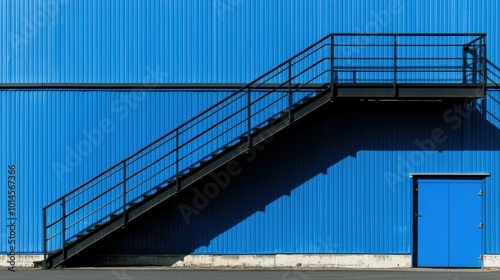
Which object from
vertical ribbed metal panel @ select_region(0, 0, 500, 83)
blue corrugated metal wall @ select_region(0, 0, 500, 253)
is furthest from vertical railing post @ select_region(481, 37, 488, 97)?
vertical ribbed metal panel @ select_region(0, 0, 500, 83)

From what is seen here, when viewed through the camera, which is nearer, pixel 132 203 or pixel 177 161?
pixel 177 161

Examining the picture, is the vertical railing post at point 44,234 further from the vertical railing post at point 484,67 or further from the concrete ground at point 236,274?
the vertical railing post at point 484,67

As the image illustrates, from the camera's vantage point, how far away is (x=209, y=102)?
15.7 m

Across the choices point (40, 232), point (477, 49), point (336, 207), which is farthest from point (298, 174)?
point (40, 232)

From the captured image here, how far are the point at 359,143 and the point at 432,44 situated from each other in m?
2.82

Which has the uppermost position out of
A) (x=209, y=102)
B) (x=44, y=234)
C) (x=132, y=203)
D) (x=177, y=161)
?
(x=209, y=102)

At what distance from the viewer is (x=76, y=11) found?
1586 centimetres

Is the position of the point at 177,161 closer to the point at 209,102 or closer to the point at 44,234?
the point at 209,102

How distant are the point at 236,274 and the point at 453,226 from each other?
5.08 meters

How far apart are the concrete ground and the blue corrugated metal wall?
770 mm

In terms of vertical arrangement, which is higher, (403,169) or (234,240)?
(403,169)

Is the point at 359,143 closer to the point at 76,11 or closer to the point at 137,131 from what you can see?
Answer: the point at 137,131

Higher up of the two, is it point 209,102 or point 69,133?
point 209,102

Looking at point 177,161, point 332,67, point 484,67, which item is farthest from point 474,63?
point 177,161
